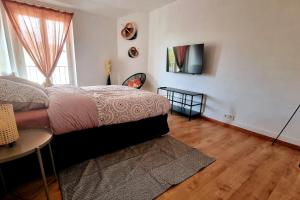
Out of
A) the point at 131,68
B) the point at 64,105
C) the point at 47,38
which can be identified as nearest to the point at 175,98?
the point at 131,68

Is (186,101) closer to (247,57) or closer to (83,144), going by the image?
(247,57)

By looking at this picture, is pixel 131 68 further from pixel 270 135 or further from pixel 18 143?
pixel 18 143

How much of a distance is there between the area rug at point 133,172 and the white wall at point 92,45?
309cm

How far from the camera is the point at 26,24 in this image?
131 inches

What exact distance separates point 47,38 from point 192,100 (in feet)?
11.4

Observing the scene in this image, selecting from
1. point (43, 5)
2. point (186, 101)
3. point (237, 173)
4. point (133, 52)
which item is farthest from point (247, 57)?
point (43, 5)

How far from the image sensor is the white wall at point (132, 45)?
14.3ft

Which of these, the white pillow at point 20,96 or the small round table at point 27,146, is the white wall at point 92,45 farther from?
the small round table at point 27,146

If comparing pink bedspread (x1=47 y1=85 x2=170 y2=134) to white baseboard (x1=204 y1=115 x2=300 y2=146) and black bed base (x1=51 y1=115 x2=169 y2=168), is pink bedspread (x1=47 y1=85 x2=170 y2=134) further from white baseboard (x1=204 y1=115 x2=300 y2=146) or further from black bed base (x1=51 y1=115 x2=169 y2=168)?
white baseboard (x1=204 y1=115 x2=300 y2=146)

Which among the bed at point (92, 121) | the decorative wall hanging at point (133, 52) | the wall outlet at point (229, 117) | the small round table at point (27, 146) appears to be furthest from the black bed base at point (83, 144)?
the decorative wall hanging at point (133, 52)

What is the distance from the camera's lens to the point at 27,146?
1.01 metres

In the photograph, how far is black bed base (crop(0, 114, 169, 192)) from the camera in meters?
1.39

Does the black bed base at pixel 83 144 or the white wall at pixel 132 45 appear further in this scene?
the white wall at pixel 132 45

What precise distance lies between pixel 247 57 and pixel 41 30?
162 inches
